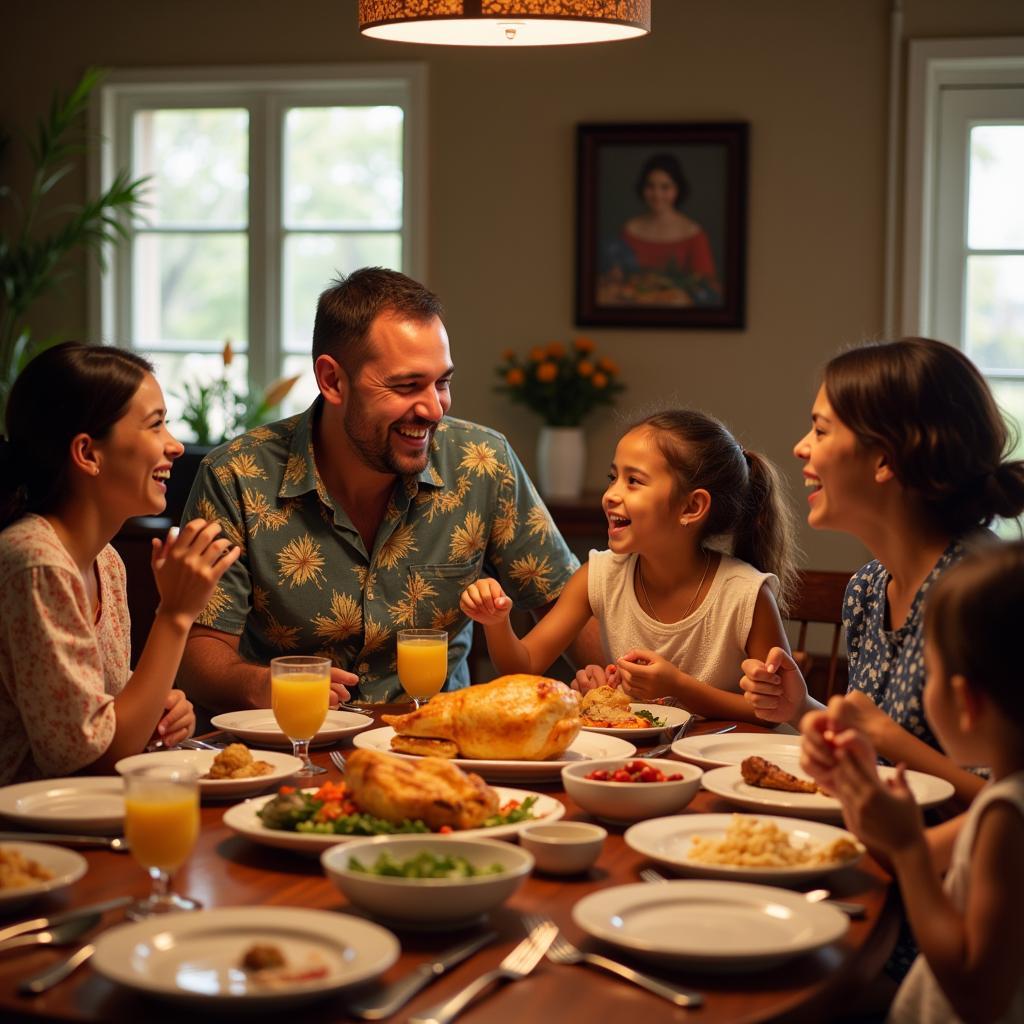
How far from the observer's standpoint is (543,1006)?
1.08 metres

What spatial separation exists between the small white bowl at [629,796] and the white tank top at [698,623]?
3.11 ft

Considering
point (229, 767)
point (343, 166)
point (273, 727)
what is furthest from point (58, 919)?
point (343, 166)

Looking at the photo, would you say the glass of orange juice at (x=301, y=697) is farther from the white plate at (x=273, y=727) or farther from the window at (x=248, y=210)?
the window at (x=248, y=210)

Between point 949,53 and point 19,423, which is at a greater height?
point 949,53

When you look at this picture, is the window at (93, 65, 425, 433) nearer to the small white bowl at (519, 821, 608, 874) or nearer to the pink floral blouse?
the pink floral blouse

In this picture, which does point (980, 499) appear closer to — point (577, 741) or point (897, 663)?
point (897, 663)

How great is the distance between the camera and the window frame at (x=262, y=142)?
521 cm

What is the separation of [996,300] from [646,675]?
331cm

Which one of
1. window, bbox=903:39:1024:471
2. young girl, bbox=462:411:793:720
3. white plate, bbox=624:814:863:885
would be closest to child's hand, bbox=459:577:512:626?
young girl, bbox=462:411:793:720

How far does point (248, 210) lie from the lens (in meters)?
5.50

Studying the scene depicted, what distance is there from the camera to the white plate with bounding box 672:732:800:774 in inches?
71.7

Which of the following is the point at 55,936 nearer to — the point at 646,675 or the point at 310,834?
the point at 310,834

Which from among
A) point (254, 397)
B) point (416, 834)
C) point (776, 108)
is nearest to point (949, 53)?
point (776, 108)

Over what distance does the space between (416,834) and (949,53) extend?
163 inches
